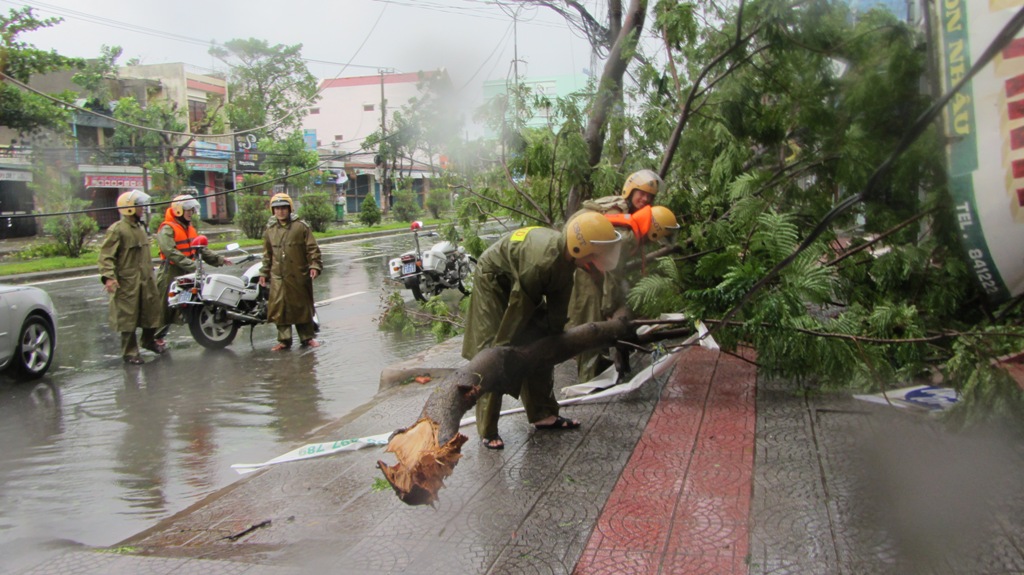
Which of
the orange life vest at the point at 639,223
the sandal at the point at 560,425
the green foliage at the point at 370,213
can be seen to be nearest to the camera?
the sandal at the point at 560,425

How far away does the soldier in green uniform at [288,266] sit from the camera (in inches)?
356

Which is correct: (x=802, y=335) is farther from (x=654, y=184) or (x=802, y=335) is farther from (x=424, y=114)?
(x=424, y=114)

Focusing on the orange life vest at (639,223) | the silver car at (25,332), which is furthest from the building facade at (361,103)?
the silver car at (25,332)

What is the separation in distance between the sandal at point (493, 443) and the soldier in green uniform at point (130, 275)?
517 centimetres

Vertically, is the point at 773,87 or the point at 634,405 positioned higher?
the point at 773,87

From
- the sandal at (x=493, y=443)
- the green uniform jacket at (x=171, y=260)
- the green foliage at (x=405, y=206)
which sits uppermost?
the green foliage at (x=405, y=206)

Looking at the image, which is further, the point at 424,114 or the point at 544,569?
the point at 424,114

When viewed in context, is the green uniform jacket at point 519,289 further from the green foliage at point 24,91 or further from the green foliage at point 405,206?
the green foliage at point 405,206

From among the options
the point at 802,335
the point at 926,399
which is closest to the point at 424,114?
the point at 802,335

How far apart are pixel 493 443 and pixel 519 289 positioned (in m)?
0.96

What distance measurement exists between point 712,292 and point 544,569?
7.33ft

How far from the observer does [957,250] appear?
3.84 meters

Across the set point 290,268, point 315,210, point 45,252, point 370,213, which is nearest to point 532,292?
point 290,268

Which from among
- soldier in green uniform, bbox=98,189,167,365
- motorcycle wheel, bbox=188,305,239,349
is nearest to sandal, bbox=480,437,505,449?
soldier in green uniform, bbox=98,189,167,365
